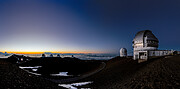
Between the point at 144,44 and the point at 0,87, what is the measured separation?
27119 mm

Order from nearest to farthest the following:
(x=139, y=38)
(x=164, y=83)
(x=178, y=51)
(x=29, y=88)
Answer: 1. (x=29, y=88)
2. (x=164, y=83)
3. (x=178, y=51)
4. (x=139, y=38)

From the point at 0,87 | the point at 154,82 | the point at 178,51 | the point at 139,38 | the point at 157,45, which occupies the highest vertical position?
the point at 139,38

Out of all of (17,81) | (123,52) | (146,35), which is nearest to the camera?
(17,81)

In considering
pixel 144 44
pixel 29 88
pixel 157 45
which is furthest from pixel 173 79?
pixel 157 45

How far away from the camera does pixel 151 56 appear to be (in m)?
20.9

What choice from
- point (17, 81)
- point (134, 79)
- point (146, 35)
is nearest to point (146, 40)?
point (146, 35)

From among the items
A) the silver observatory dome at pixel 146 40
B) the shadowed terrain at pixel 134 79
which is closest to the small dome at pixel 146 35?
the silver observatory dome at pixel 146 40

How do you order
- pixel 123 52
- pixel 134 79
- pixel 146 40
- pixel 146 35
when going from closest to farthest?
pixel 134 79, pixel 146 40, pixel 146 35, pixel 123 52

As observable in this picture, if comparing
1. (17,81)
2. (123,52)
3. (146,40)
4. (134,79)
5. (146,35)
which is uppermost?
(146,35)

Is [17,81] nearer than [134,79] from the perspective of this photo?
Yes

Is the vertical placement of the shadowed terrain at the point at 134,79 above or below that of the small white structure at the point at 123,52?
below

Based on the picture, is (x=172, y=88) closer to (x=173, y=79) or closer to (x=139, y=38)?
(x=173, y=79)

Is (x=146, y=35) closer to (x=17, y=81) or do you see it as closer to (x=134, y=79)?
(x=134, y=79)

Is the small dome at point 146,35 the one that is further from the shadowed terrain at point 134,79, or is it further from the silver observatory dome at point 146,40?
the shadowed terrain at point 134,79
